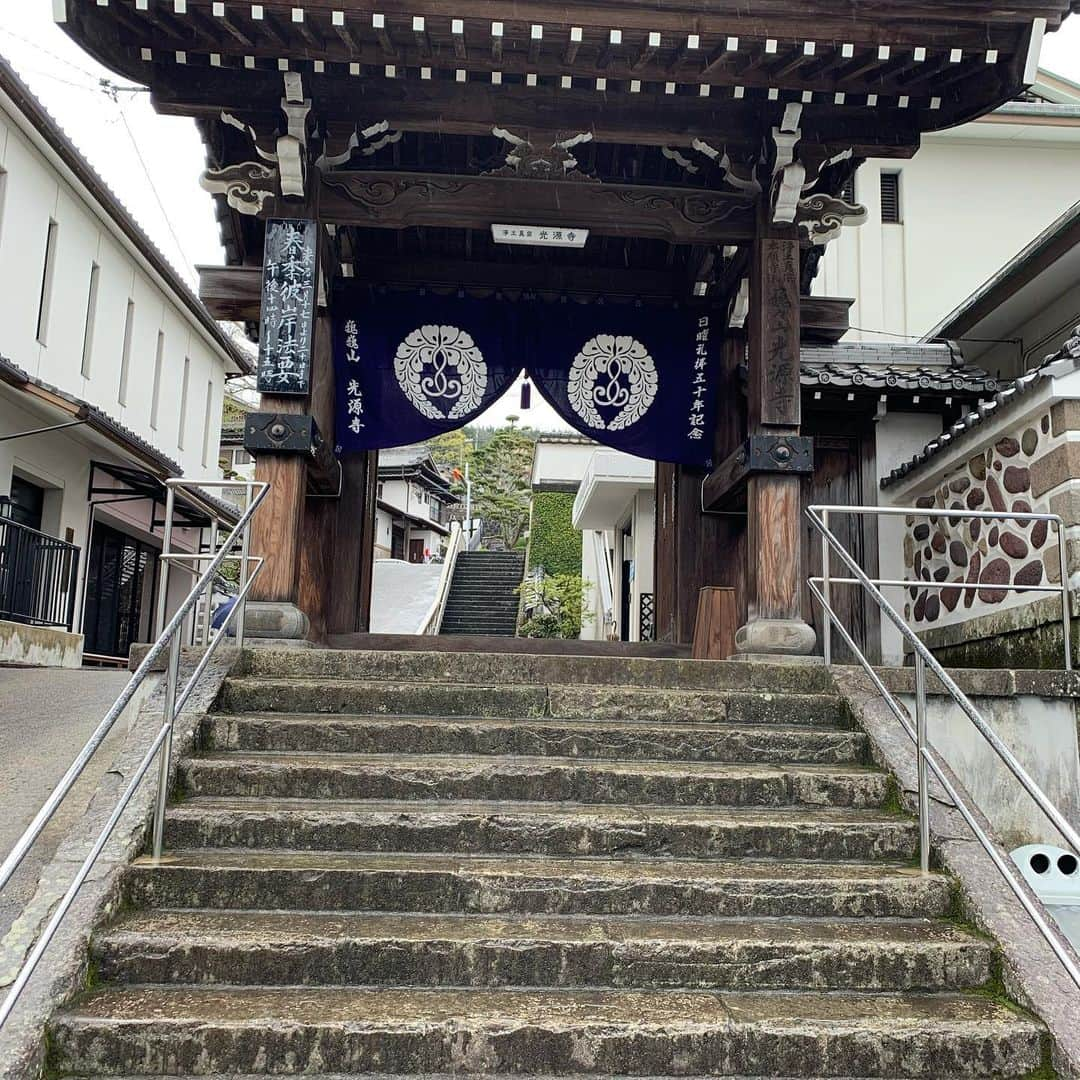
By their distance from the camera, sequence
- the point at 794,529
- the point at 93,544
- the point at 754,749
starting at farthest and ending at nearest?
1. the point at 93,544
2. the point at 794,529
3. the point at 754,749


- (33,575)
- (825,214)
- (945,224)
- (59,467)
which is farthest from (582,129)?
(59,467)

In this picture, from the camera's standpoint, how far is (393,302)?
8.64 meters

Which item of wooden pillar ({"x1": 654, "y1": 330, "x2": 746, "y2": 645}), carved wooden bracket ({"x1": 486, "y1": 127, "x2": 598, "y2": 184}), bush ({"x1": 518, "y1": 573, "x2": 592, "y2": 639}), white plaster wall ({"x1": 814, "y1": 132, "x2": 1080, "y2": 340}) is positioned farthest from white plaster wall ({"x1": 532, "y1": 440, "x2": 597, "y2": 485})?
carved wooden bracket ({"x1": 486, "y1": 127, "x2": 598, "y2": 184})

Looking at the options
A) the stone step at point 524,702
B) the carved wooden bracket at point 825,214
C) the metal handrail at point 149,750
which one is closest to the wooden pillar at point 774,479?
the carved wooden bracket at point 825,214

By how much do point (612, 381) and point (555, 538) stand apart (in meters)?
18.3

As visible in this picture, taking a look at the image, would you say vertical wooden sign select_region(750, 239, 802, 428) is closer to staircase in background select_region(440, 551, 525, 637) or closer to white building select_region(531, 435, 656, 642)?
white building select_region(531, 435, 656, 642)

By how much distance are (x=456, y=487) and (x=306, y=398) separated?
127ft

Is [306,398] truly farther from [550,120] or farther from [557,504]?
[557,504]

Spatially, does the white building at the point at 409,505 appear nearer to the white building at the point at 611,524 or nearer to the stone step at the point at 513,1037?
the white building at the point at 611,524

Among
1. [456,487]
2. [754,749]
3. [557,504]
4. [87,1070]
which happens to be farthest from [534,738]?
[456,487]

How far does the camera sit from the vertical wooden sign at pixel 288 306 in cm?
660

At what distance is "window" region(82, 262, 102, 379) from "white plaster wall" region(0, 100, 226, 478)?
0.17 ft

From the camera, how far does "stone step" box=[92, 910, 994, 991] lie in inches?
138

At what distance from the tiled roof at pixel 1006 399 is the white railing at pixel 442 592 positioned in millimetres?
13011
